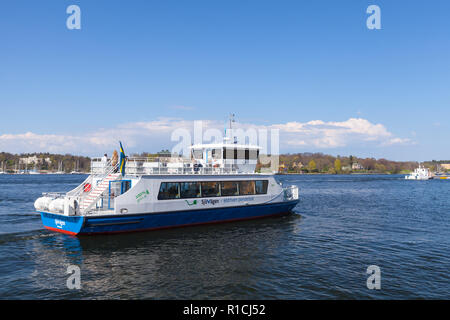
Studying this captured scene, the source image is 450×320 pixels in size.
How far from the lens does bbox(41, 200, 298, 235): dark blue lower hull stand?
16.3 metres

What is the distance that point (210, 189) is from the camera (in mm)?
20750

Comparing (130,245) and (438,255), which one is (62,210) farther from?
(438,255)

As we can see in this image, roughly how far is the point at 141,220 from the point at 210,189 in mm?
5213

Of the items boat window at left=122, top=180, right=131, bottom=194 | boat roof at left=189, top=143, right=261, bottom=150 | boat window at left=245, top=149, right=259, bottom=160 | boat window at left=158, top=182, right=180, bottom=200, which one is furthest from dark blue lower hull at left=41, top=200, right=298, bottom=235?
boat roof at left=189, top=143, right=261, bottom=150

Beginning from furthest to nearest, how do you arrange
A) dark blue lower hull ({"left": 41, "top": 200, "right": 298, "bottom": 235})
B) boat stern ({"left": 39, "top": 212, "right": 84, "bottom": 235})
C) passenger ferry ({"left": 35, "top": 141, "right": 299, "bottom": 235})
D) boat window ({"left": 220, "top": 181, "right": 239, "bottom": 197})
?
boat window ({"left": 220, "top": 181, "right": 239, "bottom": 197}), passenger ferry ({"left": 35, "top": 141, "right": 299, "bottom": 235}), dark blue lower hull ({"left": 41, "top": 200, "right": 298, "bottom": 235}), boat stern ({"left": 39, "top": 212, "right": 84, "bottom": 235})

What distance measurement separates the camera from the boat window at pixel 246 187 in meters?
22.4

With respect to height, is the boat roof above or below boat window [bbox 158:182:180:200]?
above

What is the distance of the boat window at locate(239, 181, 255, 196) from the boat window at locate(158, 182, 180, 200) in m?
5.22

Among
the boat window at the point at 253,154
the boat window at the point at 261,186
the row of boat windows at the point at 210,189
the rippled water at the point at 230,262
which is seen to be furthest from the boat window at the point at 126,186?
the boat window at the point at 253,154

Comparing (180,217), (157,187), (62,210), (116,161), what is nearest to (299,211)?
(180,217)

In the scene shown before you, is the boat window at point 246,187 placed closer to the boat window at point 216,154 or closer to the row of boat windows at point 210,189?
the row of boat windows at point 210,189

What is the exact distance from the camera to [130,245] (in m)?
15.8

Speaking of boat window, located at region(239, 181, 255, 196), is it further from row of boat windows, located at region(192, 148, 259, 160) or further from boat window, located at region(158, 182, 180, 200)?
boat window, located at region(158, 182, 180, 200)

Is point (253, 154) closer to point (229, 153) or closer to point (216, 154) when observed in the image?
point (229, 153)
